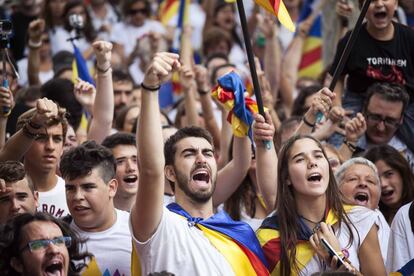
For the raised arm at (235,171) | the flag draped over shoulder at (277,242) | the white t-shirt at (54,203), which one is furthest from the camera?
the raised arm at (235,171)

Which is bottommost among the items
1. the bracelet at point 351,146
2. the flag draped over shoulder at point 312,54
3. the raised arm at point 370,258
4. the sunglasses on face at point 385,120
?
the raised arm at point 370,258

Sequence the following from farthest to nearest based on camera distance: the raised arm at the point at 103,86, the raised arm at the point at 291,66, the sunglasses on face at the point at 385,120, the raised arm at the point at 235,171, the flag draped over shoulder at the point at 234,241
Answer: the raised arm at the point at 291,66, the sunglasses on face at the point at 385,120, the raised arm at the point at 103,86, the raised arm at the point at 235,171, the flag draped over shoulder at the point at 234,241

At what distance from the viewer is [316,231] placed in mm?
7609

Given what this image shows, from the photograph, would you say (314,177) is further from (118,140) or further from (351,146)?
(351,146)

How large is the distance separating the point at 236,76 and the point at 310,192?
105cm

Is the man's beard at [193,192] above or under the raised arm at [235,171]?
under

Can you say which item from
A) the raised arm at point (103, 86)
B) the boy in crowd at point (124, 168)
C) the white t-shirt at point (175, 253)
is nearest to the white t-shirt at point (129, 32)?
the raised arm at point (103, 86)

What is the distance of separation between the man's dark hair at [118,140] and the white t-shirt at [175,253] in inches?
57.1

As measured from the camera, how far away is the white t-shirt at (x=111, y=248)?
764cm

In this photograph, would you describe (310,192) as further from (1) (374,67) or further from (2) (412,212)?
(1) (374,67)

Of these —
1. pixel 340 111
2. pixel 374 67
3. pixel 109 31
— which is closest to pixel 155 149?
pixel 340 111

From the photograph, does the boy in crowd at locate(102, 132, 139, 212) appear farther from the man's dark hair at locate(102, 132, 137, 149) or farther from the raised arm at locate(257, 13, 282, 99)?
the raised arm at locate(257, 13, 282, 99)

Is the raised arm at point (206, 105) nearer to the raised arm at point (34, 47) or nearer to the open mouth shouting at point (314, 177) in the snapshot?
the raised arm at point (34, 47)

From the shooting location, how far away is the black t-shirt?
987cm
